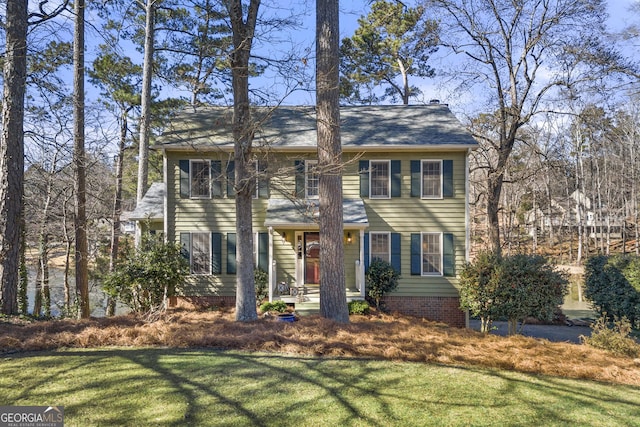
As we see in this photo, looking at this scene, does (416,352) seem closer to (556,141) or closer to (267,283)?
(267,283)

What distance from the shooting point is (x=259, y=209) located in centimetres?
1192

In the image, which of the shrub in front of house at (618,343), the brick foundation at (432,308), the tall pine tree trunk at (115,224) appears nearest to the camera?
the shrub in front of house at (618,343)

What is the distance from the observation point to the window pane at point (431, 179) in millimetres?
11820

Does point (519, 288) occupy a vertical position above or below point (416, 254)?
below

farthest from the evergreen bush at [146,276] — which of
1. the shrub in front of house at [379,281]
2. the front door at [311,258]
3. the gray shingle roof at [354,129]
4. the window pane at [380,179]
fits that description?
the window pane at [380,179]

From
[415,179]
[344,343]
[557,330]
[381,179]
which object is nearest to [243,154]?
[344,343]

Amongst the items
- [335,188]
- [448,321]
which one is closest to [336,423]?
[335,188]

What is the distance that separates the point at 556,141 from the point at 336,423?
1100 inches

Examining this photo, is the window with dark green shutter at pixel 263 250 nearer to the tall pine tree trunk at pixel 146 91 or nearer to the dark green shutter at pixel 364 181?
the dark green shutter at pixel 364 181

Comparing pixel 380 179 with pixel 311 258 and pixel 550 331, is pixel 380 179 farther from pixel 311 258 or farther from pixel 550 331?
pixel 550 331

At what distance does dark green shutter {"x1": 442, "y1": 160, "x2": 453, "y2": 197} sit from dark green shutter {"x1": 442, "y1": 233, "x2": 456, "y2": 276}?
1.32m

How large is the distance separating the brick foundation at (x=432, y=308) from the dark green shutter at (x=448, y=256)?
0.86 meters

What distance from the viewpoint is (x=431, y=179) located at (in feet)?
38.9

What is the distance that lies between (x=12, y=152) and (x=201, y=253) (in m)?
5.73
